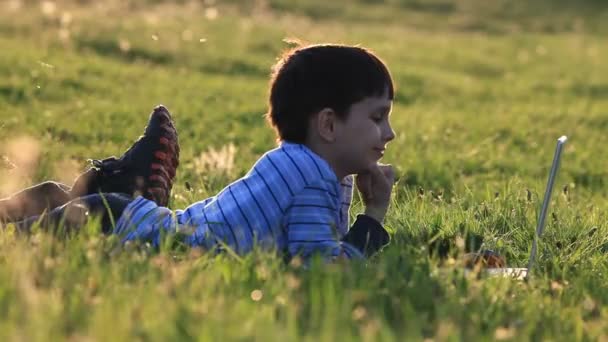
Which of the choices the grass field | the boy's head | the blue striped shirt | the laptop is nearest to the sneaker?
the blue striped shirt

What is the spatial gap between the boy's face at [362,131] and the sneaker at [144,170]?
3.02 ft

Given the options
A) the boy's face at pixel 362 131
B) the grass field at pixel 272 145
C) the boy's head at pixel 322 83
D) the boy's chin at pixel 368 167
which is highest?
the boy's head at pixel 322 83

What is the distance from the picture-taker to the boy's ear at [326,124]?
4.41 metres

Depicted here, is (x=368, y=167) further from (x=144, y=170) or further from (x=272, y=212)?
(x=144, y=170)

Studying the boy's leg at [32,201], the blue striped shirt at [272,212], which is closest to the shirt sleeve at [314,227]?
the blue striped shirt at [272,212]

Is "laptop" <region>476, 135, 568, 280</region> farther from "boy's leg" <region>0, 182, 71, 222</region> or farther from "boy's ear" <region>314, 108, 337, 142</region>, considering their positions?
"boy's leg" <region>0, 182, 71, 222</region>

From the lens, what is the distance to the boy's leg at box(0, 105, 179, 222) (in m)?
4.80

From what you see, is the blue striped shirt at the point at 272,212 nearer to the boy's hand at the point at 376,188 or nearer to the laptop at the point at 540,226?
the boy's hand at the point at 376,188

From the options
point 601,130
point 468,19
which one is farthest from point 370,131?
point 468,19

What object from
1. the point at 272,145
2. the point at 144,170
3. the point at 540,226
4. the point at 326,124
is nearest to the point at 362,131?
the point at 326,124

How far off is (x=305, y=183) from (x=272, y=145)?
4360 millimetres

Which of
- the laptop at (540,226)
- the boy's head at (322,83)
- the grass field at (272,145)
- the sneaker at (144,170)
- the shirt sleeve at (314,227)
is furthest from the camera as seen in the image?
the sneaker at (144,170)

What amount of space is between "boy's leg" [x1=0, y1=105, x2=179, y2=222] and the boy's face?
93cm

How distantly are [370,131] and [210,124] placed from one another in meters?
5.41
